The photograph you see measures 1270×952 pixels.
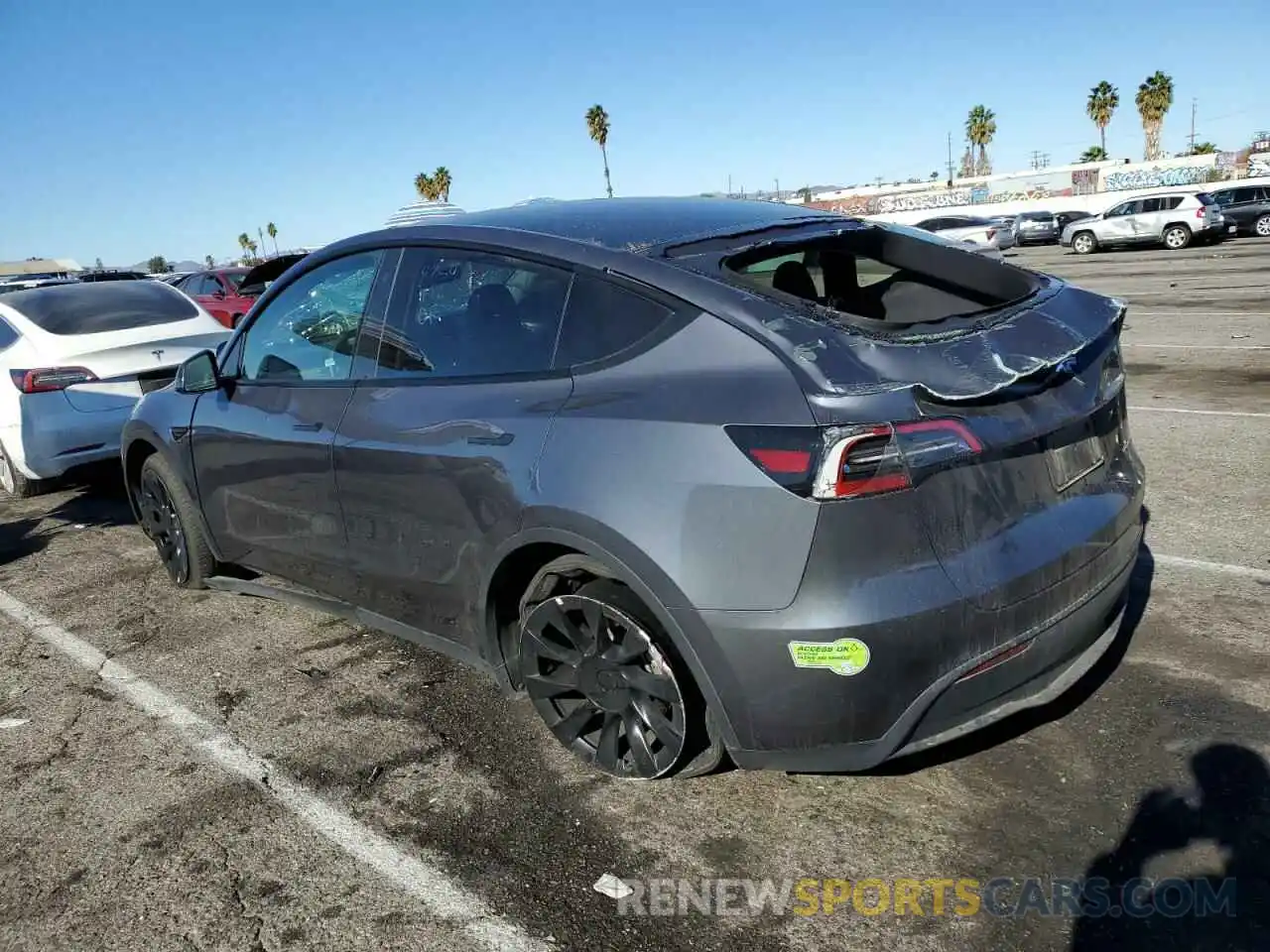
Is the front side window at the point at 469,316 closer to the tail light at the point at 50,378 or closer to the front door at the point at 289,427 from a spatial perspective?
the front door at the point at 289,427

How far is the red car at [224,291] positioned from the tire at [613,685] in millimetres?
11715

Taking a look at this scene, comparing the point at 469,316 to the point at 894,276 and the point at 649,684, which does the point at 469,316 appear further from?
the point at 894,276

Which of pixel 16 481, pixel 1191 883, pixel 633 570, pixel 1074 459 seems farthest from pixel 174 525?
pixel 1191 883

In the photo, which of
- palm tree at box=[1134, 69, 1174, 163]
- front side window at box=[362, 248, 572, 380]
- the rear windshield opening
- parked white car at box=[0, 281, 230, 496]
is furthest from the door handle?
palm tree at box=[1134, 69, 1174, 163]

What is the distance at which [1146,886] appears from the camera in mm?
2453

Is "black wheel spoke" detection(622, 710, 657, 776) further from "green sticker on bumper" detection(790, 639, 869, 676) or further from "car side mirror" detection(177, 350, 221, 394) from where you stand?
"car side mirror" detection(177, 350, 221, 394)

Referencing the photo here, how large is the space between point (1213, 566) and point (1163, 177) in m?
52.4

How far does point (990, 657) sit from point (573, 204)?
2211mm

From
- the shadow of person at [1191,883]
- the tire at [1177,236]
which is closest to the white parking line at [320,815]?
the shadow of person at [1191,883]

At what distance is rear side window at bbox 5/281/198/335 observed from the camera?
704 centimetres

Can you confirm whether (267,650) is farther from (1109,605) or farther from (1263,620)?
(1263,620)

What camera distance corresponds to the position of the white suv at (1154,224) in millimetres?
28802

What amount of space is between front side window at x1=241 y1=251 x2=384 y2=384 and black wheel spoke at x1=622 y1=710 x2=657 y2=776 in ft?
5.52

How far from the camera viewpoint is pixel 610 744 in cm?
301
